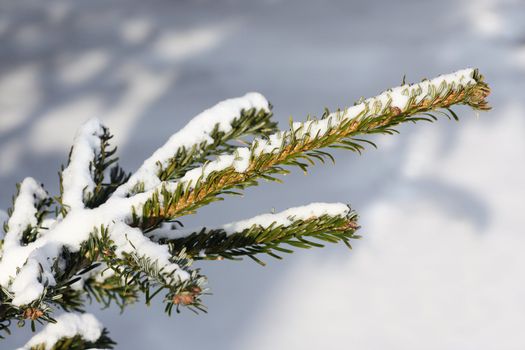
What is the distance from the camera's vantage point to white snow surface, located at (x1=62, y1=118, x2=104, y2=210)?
6.61 ft

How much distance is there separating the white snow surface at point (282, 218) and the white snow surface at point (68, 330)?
64 centimetres

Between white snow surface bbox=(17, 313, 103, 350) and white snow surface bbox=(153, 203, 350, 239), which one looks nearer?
white snow surface bbox=(153, 203, 350, 239)

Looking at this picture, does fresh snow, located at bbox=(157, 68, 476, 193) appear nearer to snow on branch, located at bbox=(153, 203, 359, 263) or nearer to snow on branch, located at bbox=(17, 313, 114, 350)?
snow on branch, located at bbox=(153, 203, 359, 263)

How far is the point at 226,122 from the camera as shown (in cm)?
226

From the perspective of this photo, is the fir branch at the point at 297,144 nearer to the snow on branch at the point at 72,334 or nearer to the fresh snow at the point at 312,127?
the fresh snow at the point at 312,127

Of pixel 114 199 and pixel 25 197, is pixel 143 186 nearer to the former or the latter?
pixel 114 199

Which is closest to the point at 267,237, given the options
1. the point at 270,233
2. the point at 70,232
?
the point at 270,233

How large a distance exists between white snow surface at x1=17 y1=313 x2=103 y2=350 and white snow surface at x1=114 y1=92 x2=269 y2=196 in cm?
68

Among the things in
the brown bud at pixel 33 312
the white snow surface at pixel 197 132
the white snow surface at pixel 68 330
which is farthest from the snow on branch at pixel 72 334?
the brown bud at pixel 33 312

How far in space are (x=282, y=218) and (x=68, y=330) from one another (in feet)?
3.19

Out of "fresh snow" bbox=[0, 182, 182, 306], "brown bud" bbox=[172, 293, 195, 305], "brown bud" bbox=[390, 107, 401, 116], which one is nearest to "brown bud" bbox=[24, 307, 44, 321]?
"fresh snow" bbox=[0, 182, 182, 306]

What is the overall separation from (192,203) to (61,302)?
780 mm

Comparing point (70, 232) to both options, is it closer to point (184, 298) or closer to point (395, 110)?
point (184, 298)

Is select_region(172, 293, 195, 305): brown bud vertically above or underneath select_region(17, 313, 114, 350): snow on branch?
underneath
